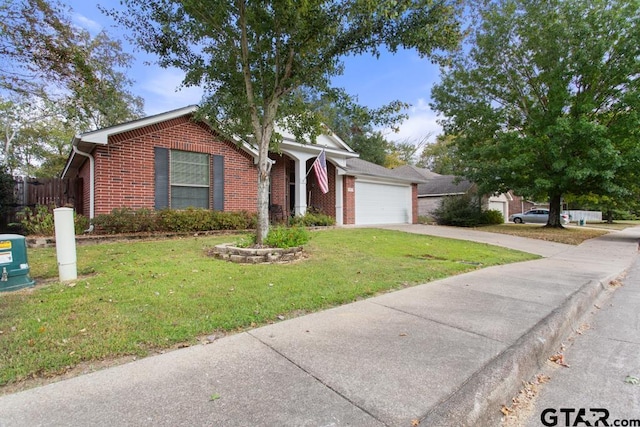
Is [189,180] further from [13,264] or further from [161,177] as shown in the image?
[13,264]

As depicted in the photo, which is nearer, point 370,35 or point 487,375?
point 487,375

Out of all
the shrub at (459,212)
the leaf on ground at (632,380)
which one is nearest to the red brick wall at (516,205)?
the shrub at (459,212)

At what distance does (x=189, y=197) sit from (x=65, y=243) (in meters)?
6.18

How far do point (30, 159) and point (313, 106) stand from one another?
35.5 meters

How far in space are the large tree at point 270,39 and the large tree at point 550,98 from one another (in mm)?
12324

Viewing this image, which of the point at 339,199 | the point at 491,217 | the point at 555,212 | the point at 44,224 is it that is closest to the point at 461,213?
the point at 491,217

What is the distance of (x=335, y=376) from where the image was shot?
2.46 metres

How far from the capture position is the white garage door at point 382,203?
17.0 m

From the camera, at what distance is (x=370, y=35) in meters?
6.80

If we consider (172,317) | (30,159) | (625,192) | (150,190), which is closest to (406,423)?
(172,317)

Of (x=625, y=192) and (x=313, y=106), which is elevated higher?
(x=313, y=106)

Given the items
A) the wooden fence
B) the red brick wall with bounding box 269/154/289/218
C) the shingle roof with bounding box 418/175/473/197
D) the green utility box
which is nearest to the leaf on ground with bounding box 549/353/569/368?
the green utility box

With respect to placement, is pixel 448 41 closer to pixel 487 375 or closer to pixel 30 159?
pixel 487 375

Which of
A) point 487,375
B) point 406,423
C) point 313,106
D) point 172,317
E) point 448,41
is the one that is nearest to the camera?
point 406,423
